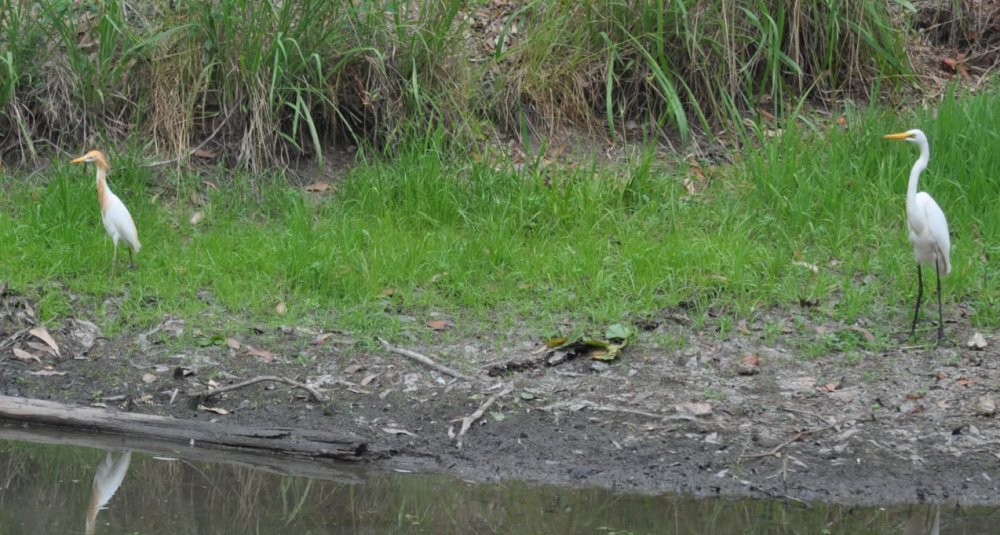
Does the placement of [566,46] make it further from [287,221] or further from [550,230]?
[287,221]

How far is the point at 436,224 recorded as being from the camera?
6.20 metres

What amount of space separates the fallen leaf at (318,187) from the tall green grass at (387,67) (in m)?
0.27

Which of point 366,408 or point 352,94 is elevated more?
point 352,94

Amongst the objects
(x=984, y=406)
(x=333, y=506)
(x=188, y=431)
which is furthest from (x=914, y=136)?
(x=188, y=431)

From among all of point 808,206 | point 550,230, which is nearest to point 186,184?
point 550,230

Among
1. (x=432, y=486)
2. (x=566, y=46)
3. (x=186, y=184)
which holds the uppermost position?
(x=566, y=46)

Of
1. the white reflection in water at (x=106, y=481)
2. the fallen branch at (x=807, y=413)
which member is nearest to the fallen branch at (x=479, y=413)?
the fallen branch at (x=807, y=413)

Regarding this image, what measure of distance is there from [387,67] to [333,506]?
410cm

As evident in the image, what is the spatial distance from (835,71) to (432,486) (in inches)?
210

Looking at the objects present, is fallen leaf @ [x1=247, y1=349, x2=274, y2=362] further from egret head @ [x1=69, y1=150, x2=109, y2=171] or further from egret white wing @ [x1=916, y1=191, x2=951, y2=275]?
egret white wing @ [x1=916, y1=191, x2=951, y2=275]

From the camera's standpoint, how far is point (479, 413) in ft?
14.2

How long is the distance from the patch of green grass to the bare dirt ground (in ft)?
0.77

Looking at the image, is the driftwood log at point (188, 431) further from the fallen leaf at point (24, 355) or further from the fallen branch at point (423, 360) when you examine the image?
the fallen branch at point (423, 360)

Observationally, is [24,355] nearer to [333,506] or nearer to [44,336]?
[44,336]
